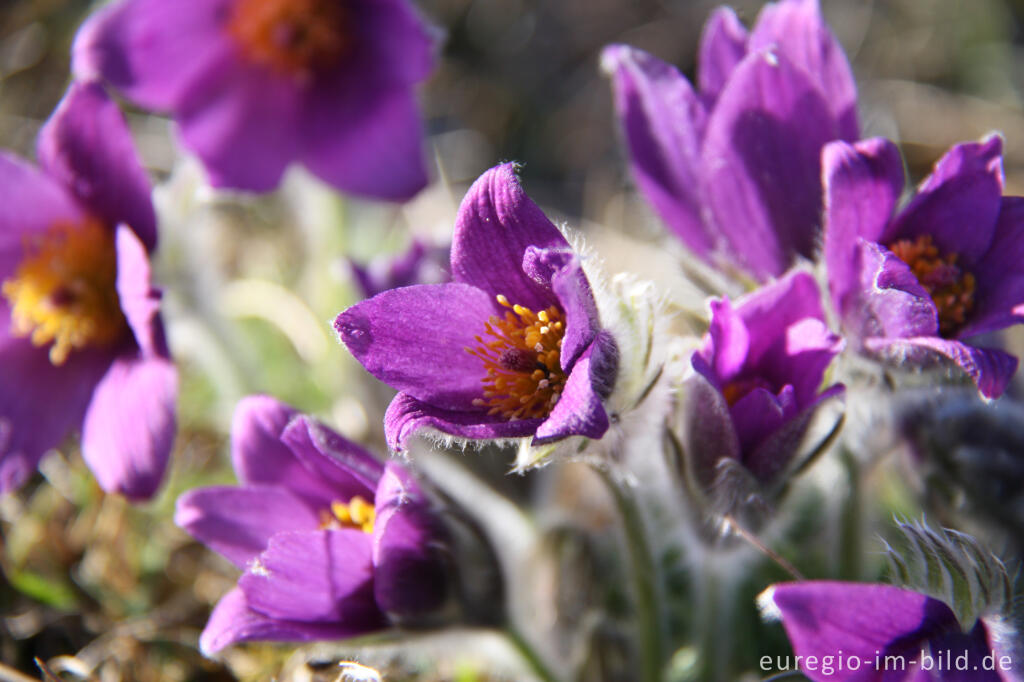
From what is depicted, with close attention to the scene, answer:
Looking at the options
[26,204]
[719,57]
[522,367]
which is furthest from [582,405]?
[26,204]

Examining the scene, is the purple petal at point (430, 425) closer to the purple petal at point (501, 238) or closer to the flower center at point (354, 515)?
the purple petal at point (501, 238)

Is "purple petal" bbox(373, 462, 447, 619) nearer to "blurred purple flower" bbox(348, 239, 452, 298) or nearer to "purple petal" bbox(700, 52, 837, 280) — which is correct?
"blurred purple flower" bbox(348, 239, 452, 298)

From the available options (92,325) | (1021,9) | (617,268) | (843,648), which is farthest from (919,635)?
(1021,9)

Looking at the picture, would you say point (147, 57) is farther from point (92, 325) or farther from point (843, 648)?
point (843, 648)

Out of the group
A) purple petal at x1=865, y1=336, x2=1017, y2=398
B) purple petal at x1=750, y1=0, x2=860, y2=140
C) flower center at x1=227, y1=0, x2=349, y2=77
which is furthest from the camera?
flower center at x1=227, y1=0, x2=349, y2=77

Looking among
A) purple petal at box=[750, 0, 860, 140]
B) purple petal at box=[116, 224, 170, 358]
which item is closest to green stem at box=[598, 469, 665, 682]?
purple petal at box=[750, 0, 860, 140]

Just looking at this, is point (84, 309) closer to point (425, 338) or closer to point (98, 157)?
point (98, 157)
